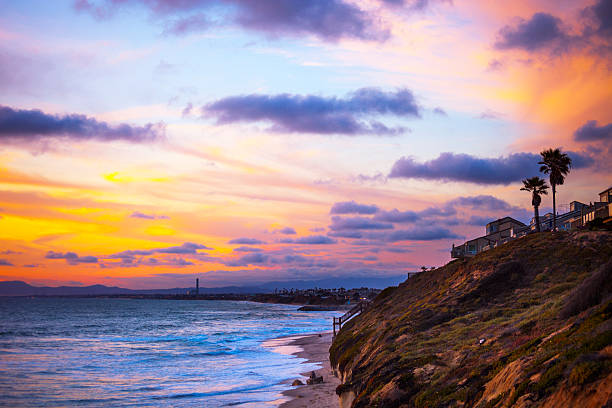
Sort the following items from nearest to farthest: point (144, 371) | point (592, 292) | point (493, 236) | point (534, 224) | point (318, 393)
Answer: point (592, 292)
point (318, 393)
point (144, 371)
point (534, 224)
point (493, 236)

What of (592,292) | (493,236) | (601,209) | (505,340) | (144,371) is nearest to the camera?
(592,292)

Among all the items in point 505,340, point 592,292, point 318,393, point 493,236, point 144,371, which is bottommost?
point 144,371

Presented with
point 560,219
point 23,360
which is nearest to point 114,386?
point 23,360

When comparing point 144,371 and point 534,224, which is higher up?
point 534,224

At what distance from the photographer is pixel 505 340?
754 inches

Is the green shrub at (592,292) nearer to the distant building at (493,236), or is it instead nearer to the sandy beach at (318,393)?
the sandy beach at (318,393)

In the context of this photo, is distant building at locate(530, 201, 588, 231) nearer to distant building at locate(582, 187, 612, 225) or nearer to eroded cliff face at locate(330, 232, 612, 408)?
distant building at locate(582, 187, 612, 225)

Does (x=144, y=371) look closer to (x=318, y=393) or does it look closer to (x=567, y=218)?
(x=318, y=393)

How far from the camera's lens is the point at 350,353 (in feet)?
112

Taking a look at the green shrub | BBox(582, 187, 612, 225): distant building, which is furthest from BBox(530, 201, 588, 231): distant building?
the green shrub

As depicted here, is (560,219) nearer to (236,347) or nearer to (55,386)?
(236,347)

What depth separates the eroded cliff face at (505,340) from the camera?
39.6 ft

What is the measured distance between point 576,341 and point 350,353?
22.4 meters

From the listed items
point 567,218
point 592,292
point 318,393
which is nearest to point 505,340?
point 592,292
